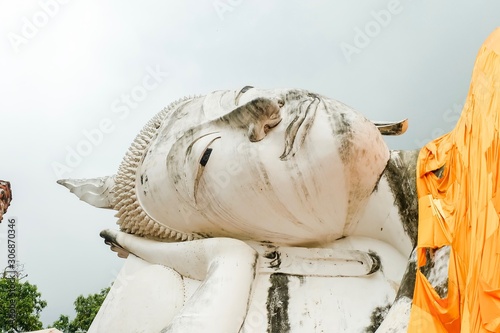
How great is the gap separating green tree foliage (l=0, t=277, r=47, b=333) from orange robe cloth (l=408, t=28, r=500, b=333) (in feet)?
48.5

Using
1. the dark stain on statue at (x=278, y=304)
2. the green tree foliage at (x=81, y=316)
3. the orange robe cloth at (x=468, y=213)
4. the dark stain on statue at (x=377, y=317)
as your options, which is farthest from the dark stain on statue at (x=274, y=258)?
the green tree foliage at (x=81, y=316)

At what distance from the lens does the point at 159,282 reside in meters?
3.63

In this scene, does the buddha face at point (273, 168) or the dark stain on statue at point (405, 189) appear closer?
the buddha face at point (273, 168)

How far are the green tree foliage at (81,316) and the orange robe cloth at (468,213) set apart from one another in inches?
572

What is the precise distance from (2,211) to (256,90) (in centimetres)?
1485

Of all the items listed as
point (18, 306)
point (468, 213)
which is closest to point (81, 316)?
point (18, 306)

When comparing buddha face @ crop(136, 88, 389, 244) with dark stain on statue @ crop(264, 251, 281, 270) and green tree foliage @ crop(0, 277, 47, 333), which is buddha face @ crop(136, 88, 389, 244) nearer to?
dark stain on statue @ crop(264, 251, 281, 270)

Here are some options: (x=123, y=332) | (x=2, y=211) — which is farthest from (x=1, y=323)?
(x=123, y=332)

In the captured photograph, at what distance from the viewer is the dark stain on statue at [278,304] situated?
10.8 ft

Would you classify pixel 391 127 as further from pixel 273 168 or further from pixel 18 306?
pixel 18 306

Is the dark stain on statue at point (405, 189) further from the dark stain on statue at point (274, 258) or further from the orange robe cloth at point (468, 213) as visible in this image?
the dark stain on statue at point (274, 258)

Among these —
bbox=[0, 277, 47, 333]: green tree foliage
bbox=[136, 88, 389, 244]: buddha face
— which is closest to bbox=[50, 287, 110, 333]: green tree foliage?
bbox=[0, 277, 47, 333]: green tree foliage

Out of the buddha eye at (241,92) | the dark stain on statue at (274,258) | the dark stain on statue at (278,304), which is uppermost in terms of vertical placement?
the buddha eye at (241,92)

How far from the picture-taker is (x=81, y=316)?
16.4 metres
